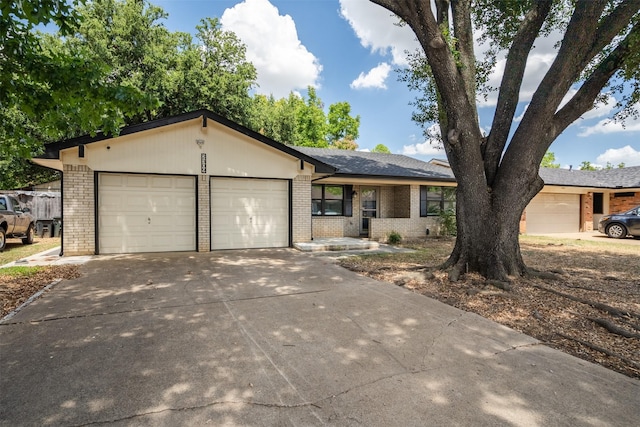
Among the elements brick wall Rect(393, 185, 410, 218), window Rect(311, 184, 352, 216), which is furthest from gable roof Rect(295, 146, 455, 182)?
window Rect(311, 184, 352, 216)

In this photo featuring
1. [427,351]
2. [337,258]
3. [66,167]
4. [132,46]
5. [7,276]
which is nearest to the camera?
[427,351]

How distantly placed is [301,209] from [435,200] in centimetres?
754

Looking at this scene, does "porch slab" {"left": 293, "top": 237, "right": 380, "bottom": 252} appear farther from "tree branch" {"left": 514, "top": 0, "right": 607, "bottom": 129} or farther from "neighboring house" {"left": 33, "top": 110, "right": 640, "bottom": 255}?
"tree branch" {"left": 514, "top": 0, "right": 607, "bottom": 129}

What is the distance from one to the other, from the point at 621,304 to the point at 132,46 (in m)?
22.0

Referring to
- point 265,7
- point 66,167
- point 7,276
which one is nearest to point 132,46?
point 265,7

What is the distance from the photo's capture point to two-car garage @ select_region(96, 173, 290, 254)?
933 centimetres

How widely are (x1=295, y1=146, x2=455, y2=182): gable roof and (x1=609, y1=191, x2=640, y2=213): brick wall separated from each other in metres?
12.8

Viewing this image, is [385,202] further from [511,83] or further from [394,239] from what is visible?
[511,83]

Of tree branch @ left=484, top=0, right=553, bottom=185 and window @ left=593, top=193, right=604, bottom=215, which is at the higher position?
tree branch @ left=484, top=0, right=553, bottom=185

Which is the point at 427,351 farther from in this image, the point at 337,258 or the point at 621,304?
the point at 337,258

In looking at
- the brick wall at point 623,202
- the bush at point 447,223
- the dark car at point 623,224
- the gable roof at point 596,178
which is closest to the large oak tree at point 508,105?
the bush at point 447,223

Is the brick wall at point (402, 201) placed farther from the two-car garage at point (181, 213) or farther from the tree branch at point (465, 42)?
the tree branch at point (465, 42)

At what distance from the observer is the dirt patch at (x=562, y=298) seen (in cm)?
366

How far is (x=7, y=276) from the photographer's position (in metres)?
6.36
